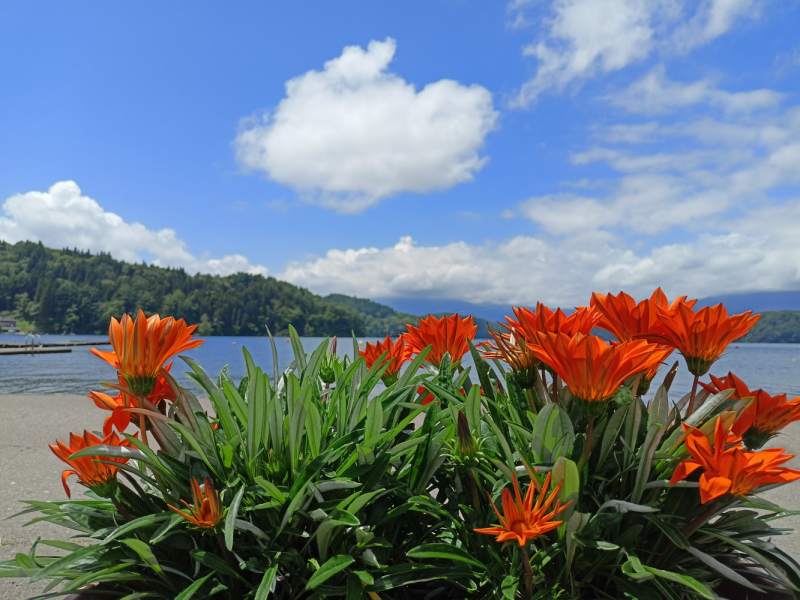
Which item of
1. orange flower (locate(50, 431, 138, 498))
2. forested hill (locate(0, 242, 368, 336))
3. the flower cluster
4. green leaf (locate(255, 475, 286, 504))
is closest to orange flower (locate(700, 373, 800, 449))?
green leaf (locate(255, 475, 286, 504))

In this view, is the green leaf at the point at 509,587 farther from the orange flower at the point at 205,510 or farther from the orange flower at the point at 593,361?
the orange flower at the point at 205,510

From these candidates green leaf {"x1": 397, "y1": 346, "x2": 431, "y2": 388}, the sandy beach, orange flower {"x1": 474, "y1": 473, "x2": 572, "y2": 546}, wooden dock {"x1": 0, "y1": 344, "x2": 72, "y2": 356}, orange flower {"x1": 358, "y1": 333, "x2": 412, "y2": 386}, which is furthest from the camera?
wooden dock {"x1": 0, "y1": 344, "x2": 72, "y2": 356}

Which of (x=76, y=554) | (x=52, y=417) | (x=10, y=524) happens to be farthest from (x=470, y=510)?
(x=52, y=417)

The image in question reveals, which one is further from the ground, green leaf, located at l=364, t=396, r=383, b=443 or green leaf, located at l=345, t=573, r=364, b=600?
green leaf, located at l=364, t=396, r=383, b=443

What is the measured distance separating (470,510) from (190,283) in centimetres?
8007

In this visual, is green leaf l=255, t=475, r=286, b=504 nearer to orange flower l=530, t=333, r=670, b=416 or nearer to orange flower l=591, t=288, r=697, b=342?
orange flower l=530, t=333, r=670, b=416

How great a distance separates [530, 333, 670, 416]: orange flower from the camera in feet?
2.48

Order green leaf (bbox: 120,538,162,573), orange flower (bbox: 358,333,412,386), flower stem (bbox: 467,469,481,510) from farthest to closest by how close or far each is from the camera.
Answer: orange flower (bbox: 358,333,412,386)
flower stem (bbox: 467,469,481,510)
green leaf (bbox: 120,538,162,573)

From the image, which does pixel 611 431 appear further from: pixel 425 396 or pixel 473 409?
pixel 425 396

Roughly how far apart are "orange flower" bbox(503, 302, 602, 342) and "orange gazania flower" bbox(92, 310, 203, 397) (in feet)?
2.15

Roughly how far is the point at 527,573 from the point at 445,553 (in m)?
0.13

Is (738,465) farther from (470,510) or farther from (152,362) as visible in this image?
(152,362)

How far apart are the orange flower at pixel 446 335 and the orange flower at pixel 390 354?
0.07m

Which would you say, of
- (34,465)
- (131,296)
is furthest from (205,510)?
(131,296)
